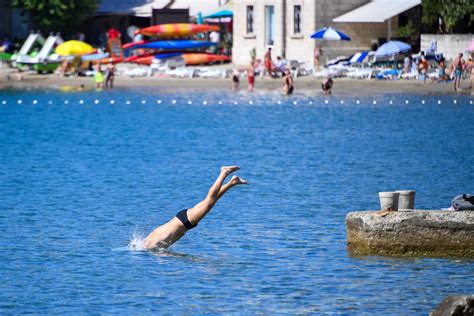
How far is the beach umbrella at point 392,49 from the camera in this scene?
5688cm

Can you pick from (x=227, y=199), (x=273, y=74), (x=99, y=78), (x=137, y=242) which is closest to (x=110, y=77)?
(x=99, y=78)

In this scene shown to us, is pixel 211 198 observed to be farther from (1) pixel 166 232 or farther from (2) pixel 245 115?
(2) pixel 245 115

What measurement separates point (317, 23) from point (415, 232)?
44594 mm

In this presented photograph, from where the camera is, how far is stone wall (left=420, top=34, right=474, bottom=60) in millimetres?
57938

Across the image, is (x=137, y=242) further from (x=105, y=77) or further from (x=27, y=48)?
(x=27, y=48)

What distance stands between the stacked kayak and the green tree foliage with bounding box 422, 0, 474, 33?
12.0 meters

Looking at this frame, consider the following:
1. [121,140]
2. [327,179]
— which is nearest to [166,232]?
[327,179]

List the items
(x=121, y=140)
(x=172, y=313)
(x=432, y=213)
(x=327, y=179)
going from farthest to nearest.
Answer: (x=121, y=140)
(x=327, y=179)
(x=432, y=213)
(x=172, y=313)

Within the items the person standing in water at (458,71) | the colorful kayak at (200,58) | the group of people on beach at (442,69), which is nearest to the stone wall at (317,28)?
the colorful kayak at (200,58)

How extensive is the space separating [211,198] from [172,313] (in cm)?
308

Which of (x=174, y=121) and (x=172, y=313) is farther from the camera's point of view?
(x=174, y=121)

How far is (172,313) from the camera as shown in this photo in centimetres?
1745

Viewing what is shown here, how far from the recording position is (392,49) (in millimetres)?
57062

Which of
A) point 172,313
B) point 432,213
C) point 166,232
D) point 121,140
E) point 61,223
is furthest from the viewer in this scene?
point 121,140
